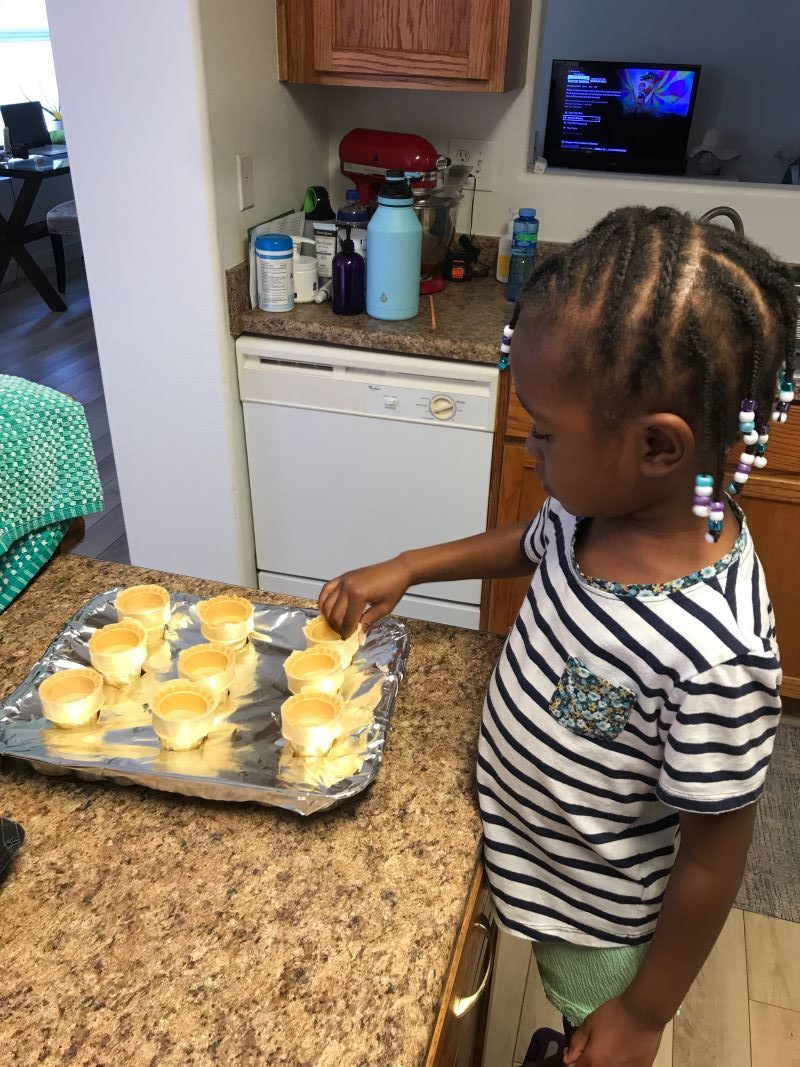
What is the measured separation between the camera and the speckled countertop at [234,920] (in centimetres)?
53

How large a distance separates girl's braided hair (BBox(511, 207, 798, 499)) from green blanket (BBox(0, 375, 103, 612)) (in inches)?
25.9

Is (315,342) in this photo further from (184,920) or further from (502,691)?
(184,920)

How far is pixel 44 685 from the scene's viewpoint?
0.74m

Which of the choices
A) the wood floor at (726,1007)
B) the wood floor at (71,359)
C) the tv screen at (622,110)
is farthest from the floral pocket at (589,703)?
the tv screen at (622,110)

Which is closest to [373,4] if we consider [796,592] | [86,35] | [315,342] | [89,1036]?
[86,35]

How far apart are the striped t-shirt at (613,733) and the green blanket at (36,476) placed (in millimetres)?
581

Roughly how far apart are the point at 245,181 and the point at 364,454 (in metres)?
0.67

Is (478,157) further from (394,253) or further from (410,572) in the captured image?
(410,572)

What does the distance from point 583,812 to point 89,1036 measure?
0.41 m

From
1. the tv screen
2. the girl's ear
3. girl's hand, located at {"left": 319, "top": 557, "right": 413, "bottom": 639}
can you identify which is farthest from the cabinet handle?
the tv screen

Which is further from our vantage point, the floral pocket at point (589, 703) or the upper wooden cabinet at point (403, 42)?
the upper wooden cabinet at point (403, 42)

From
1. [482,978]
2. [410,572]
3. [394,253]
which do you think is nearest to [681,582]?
[410,572]

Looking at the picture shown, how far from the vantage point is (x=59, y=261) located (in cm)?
544

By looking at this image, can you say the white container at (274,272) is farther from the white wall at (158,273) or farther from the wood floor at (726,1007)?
the wood floor at (726,1007)
